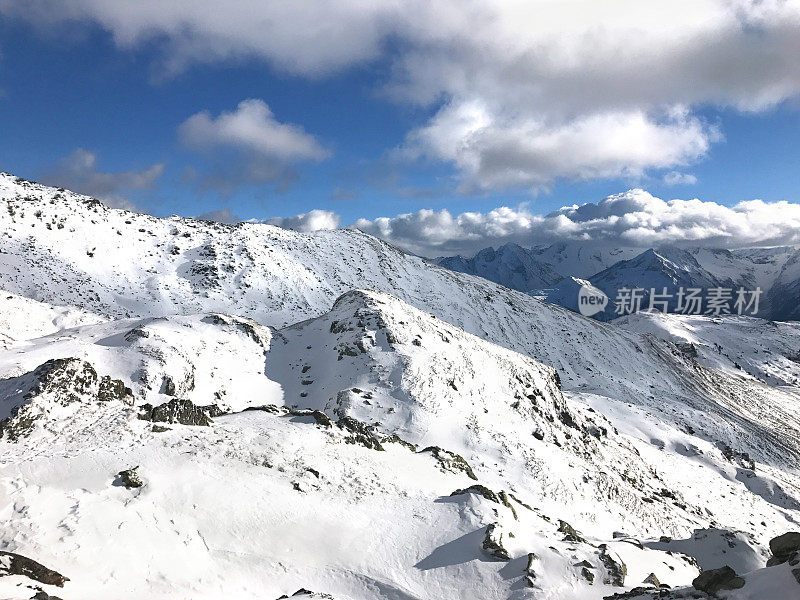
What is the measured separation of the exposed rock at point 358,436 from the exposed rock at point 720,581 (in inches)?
649

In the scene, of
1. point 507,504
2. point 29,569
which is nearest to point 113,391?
point 29,569

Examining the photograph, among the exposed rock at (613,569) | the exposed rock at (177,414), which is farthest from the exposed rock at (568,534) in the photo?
the exposed rock at (177,414)

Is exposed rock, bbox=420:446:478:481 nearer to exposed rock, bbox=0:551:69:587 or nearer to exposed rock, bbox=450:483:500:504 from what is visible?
exposed rock, bbox=450:483:500:504

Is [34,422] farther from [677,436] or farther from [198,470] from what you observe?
[677,436]

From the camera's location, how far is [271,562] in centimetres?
1584

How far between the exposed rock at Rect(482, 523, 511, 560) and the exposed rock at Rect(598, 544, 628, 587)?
4031 millimetres

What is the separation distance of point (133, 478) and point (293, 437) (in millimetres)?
7929

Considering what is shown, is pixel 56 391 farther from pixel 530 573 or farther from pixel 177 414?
pixel 530 573

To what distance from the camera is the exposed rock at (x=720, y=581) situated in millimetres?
12305

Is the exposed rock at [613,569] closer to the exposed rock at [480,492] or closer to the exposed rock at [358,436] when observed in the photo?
the exposed rock at [480,492]

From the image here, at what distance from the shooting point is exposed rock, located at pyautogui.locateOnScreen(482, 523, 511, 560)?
17.2 metres

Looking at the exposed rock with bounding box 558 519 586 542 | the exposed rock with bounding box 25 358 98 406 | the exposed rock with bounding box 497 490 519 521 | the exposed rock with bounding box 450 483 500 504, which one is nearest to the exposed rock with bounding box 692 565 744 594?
the exposed rock with bounding box 558 519 586 542

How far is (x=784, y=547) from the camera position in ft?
46.3

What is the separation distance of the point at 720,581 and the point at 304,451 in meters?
17.7
